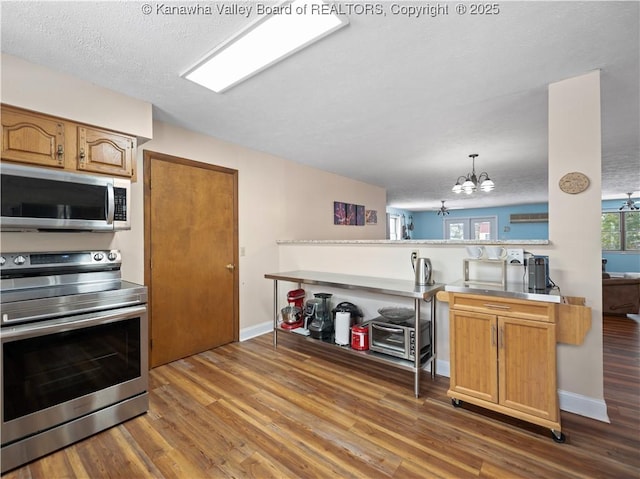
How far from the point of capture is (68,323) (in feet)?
5.86

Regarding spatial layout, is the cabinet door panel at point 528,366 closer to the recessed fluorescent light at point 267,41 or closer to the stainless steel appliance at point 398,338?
the stainless steel appliance at point 398,338

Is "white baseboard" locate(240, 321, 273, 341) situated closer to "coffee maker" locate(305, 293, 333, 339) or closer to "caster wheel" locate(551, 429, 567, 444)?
"coffee maker" locate(305, 293, 333, 339)

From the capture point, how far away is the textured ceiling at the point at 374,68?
1.57 meters

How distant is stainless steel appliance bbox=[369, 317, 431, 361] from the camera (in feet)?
8.15

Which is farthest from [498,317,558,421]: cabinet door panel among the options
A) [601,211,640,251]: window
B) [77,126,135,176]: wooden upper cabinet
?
[601,211,640,251]: window

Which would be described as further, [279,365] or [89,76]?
[279,365]

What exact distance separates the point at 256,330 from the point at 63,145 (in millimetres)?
2679

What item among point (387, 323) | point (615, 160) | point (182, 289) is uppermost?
point (615, 160)

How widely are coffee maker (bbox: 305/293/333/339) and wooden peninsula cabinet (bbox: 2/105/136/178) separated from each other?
2131 mm

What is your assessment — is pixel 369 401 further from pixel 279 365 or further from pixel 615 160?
pixel 615 160

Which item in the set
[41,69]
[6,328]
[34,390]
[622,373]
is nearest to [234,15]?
[41,69]

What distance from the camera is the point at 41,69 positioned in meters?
1.95

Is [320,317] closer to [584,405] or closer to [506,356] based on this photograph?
[506,356]

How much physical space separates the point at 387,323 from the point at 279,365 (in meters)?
1.14
